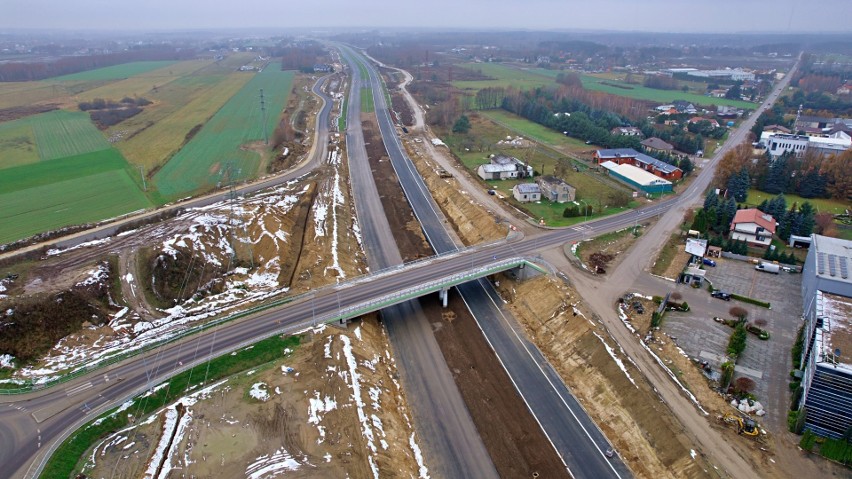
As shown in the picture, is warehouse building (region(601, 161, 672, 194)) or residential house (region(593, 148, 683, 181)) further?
residential house (region(593, 148, 683, 181))

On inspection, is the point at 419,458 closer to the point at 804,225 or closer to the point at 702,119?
the point at 804,225

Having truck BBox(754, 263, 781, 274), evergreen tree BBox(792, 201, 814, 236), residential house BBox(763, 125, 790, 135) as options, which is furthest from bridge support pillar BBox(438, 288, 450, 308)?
residential house BBox(763, 125, 790, 135)

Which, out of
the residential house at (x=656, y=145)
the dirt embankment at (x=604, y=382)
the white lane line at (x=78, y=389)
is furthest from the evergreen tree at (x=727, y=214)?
the white lane line at (x=78, y=389)

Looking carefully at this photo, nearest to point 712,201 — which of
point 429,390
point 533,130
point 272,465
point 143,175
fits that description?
point 429,390

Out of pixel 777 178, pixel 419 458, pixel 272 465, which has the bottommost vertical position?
pixel 419 458

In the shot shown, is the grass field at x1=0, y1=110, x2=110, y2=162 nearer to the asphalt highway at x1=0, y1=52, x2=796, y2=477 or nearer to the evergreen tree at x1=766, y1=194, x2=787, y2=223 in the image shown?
the asphalt highway at x1=0, y1=52, x2=796, y2=477

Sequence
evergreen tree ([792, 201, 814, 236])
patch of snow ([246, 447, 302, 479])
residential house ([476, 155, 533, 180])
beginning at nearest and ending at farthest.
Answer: patch of snow ([246, 447, 302, 479]) < evergreen tree ([792, 201, 814, 236]) < residential house ([476, 155, 533, 180])
